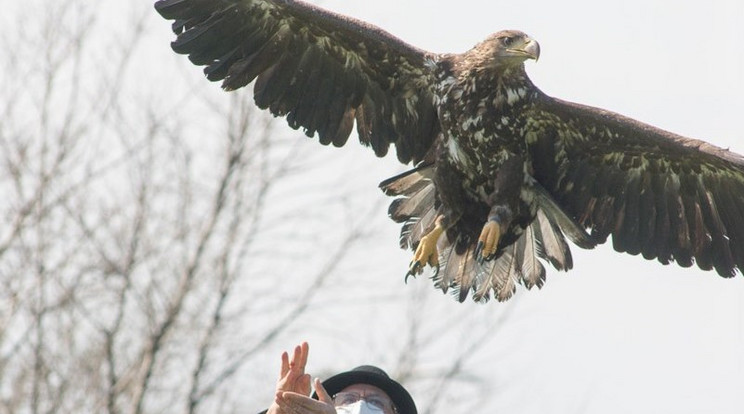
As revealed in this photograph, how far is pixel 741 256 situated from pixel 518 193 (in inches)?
50.2

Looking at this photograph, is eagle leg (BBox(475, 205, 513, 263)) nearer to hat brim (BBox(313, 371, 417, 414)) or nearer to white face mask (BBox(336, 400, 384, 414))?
hat brim (BBox(313, 371, 417, 414))

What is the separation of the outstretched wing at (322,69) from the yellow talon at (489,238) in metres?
0.77

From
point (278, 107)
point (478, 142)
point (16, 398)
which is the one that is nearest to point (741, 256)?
point (478, 142)

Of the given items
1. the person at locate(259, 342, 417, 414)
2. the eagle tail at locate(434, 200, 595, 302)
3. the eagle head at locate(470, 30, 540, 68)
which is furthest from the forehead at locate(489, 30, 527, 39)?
the person at locate(259, 342, 417, 414)

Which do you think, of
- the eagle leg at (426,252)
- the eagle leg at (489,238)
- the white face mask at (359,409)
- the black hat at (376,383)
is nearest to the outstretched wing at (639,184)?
the eagle leg at (489,238)

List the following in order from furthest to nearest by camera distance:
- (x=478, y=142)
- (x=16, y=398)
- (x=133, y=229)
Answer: (x=133, y=229) < (x=16, y=398) < (x=478, y=142)

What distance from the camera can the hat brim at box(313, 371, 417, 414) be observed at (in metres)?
9.58

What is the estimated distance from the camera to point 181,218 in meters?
21.0

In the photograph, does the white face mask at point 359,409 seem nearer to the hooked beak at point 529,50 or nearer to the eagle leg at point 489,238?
the eagle leg at point 489,238

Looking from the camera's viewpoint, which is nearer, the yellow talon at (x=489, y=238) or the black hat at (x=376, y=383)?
the black hat at (x=376, y=383)

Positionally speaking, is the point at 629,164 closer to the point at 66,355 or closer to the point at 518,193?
the point at 518,193

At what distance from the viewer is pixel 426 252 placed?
1147 cm

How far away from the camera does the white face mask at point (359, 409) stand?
31.2 ft

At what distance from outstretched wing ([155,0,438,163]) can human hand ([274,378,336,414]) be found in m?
3.26
